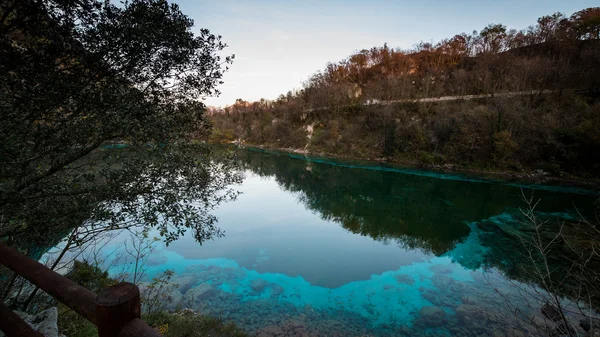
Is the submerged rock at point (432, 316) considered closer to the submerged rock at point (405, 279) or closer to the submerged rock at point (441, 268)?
the submerged rock at point (405, 279)

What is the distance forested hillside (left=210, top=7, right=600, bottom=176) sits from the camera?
1081 inches

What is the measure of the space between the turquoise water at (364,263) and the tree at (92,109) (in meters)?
4.85

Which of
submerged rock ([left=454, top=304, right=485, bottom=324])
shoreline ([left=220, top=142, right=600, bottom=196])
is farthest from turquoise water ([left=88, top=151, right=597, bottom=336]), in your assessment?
shoreline ([left=220, top=142, right=600, bottom=196])

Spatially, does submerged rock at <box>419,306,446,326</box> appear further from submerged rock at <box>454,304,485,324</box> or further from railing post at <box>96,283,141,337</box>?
railing post at <box>96,283,141,337</box>

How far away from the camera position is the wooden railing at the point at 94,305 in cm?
136

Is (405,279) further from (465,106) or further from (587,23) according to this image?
(587,23)

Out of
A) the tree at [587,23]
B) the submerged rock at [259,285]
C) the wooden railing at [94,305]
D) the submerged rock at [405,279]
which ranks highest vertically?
the tree at [587,23]

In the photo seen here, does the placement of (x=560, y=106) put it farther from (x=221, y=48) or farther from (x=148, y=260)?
(x=148, y=260)

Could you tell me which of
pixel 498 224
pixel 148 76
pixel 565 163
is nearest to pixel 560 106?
pixel 565 163

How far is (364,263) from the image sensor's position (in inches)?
470

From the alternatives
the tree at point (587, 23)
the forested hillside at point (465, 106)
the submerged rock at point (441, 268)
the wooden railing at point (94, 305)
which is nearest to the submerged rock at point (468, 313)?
the submerged rock at point (441, 268)

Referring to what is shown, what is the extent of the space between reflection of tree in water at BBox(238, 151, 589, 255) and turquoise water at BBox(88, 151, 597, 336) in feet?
0.39

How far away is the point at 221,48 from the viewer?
19.3ft

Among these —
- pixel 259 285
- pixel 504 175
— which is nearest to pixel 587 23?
pixel 504 175
